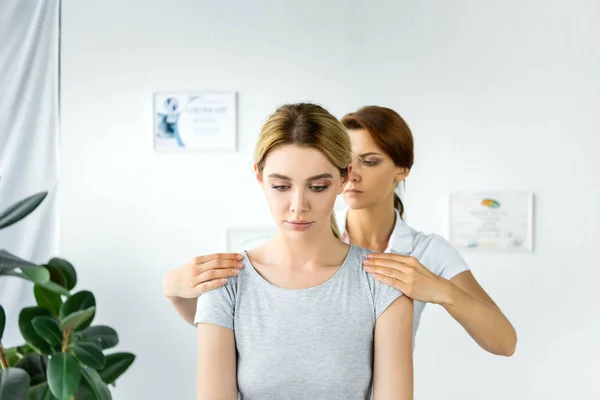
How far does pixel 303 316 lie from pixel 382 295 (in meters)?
0.19

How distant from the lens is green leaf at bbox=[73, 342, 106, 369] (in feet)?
7.43

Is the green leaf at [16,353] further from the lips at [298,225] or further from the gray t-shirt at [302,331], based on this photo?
the lips at [298,225]

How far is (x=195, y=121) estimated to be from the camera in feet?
12.0

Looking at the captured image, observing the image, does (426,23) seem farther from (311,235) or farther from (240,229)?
(311,235)

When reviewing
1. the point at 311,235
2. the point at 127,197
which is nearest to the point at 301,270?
the point at 311,235

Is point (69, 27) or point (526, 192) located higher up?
point (69, 27)

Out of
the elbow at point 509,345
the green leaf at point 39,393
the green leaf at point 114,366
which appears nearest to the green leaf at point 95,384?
the green leaf at point 39,393

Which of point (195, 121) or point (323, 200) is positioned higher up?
point (195, 121)

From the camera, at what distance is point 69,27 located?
3682mm

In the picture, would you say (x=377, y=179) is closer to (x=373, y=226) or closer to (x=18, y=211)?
(x=373, y=226)

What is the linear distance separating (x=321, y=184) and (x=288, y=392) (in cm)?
46

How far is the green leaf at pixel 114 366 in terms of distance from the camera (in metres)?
2.71

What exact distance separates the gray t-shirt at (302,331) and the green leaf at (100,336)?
3.41ft

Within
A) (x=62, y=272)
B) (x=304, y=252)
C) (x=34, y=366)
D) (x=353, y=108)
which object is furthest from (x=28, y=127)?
(x=304, y=252)
